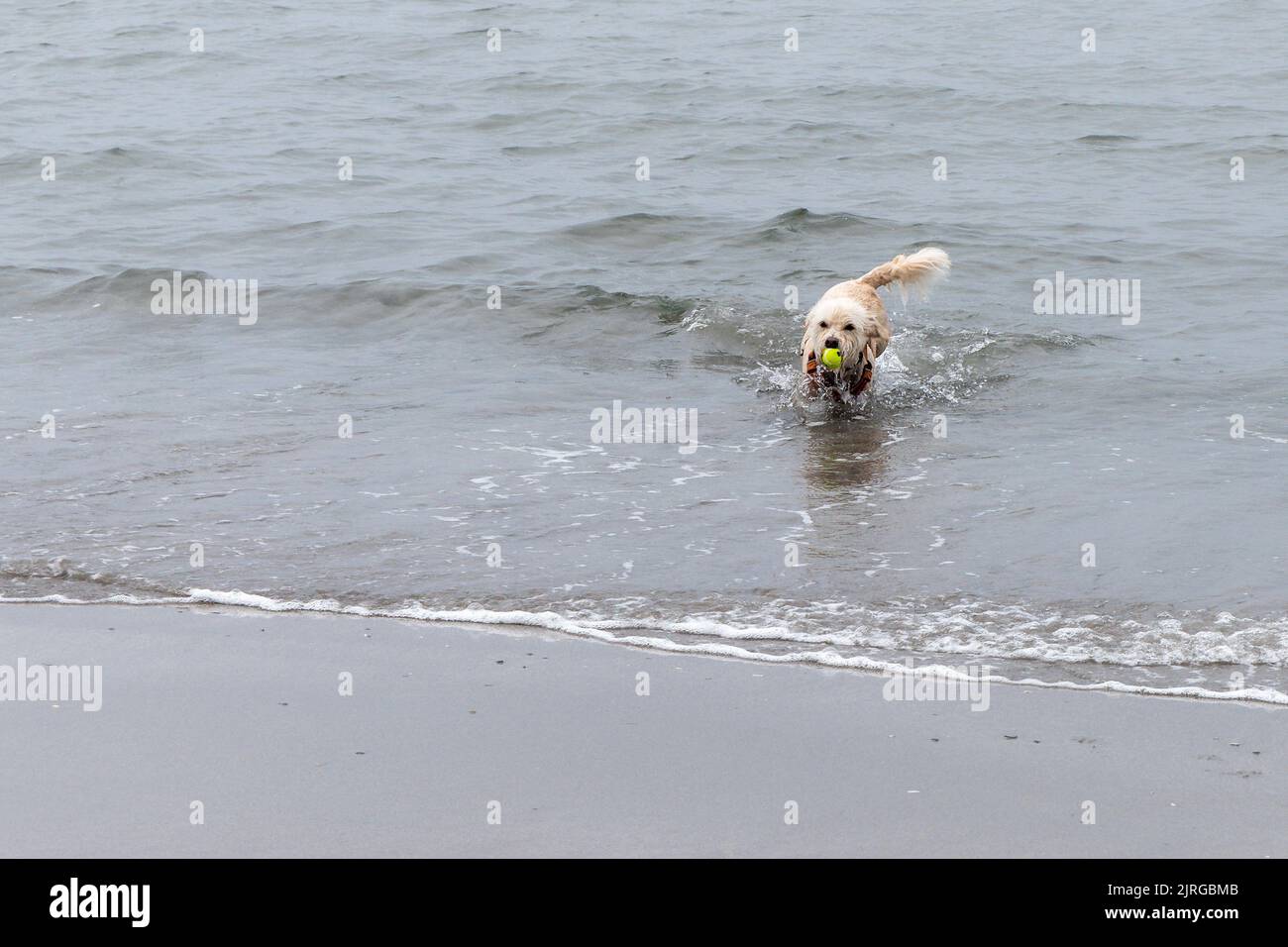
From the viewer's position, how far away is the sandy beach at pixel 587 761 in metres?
4.07

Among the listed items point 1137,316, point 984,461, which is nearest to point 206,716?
point 984,461

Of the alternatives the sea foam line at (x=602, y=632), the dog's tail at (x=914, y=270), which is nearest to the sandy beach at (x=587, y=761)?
the sea foam line at (x=602, y=632)

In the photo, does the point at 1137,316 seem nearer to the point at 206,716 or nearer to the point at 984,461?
the point at 984,461

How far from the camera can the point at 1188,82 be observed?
2030 centimetres

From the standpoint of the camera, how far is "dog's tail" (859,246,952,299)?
10164mm

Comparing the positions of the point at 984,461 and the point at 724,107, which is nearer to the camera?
the point at 984,461

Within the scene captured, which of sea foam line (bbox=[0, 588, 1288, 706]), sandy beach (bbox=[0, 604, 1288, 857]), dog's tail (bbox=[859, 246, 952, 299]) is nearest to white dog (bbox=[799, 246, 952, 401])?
dog's tail (bbox=[859, 246, 952, 299])

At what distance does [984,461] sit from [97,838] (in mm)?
5196

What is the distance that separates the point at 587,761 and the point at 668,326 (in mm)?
7400

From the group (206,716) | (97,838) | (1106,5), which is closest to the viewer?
(97,838)

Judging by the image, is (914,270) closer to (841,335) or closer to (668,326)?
(841,335)

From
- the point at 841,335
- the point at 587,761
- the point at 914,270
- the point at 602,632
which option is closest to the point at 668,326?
the point at 914,270

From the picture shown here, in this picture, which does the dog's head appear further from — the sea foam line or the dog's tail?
the sea foam line

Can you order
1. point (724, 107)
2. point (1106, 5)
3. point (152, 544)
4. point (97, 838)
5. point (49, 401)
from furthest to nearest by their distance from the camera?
1. point (1106, 5)
2. point (724, 107)
3. point (49, 401)
4. point (152, 544)
5. point (97, 838)
